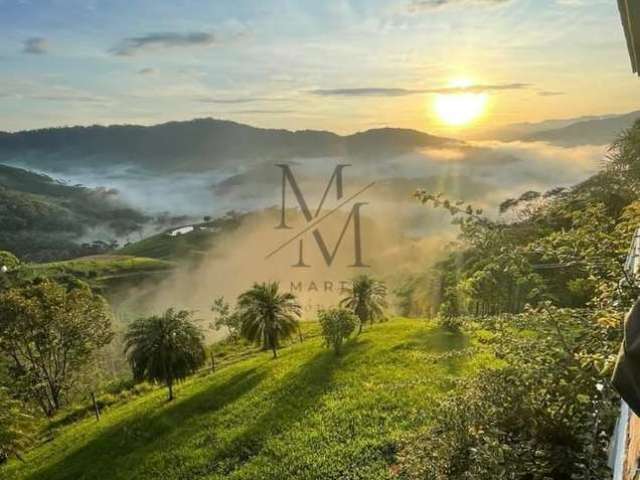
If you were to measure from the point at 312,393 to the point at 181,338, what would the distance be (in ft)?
33.8

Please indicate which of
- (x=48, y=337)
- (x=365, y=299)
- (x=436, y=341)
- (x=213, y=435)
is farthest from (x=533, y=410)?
(x=48, y=337)

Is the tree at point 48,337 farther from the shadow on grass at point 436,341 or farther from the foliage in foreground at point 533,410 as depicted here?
the foliage in foreground at point 533,410

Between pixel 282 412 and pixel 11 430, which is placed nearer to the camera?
pixel 282 412

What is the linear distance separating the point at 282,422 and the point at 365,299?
79.7 feet

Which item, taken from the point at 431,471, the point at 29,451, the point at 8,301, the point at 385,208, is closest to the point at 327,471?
the point at 431,471

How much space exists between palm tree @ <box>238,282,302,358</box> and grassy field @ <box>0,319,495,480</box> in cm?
187

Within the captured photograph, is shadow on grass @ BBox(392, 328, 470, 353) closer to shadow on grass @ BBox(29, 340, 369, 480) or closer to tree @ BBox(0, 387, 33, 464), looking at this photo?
shadow on grass @ BBox(29, 340, 369, 480)

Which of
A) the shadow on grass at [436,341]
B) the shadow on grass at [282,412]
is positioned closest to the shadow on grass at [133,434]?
the shadow on grass at [282,412]

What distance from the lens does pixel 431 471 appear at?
390 inches

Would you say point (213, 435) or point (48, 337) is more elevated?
point (48, 337)

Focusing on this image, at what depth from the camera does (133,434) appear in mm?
28734

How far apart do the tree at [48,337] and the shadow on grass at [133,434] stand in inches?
638

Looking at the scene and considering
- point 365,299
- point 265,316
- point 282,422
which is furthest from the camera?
point 365,299

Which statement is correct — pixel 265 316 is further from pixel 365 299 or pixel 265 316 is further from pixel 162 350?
pixel 365 299
